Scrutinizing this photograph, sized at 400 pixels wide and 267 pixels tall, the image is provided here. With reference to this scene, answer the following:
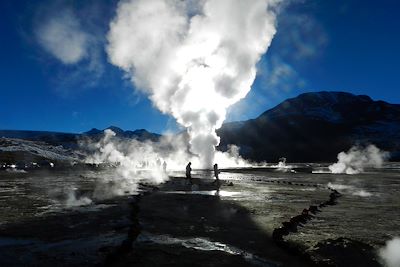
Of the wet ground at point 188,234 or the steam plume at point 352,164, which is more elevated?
the steam plume at point 352,164

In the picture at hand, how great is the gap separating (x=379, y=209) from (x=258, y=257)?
11812 mm

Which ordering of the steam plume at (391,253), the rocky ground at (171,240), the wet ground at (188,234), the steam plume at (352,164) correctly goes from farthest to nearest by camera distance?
the steam plume at (352,164), the wet ground at (188,234), the rocky ground at (171,240), the steam plume at (391,253)

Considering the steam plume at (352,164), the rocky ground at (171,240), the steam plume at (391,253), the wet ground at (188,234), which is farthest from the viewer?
the steam plume at (352,164)

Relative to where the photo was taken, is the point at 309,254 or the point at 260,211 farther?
the point at 260,211

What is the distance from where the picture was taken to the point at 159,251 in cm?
1082

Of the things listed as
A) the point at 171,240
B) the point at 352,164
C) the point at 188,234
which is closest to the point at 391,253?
the point at 188,234

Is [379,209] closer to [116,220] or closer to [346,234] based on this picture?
[346,234]

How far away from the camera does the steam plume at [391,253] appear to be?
984 centimetres

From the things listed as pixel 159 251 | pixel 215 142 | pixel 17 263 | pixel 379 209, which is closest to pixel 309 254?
pixel 159 251

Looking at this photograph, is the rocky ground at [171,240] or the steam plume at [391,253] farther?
the rocky ground at [171,240]

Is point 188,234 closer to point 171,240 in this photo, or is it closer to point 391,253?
point 171,240

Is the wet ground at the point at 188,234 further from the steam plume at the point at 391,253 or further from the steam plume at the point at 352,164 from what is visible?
the steam plume at the point at 352,164

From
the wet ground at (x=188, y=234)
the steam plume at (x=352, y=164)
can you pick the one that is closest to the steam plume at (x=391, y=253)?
the wet ground at (x=188, y=234)

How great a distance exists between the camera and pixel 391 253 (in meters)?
10.7
